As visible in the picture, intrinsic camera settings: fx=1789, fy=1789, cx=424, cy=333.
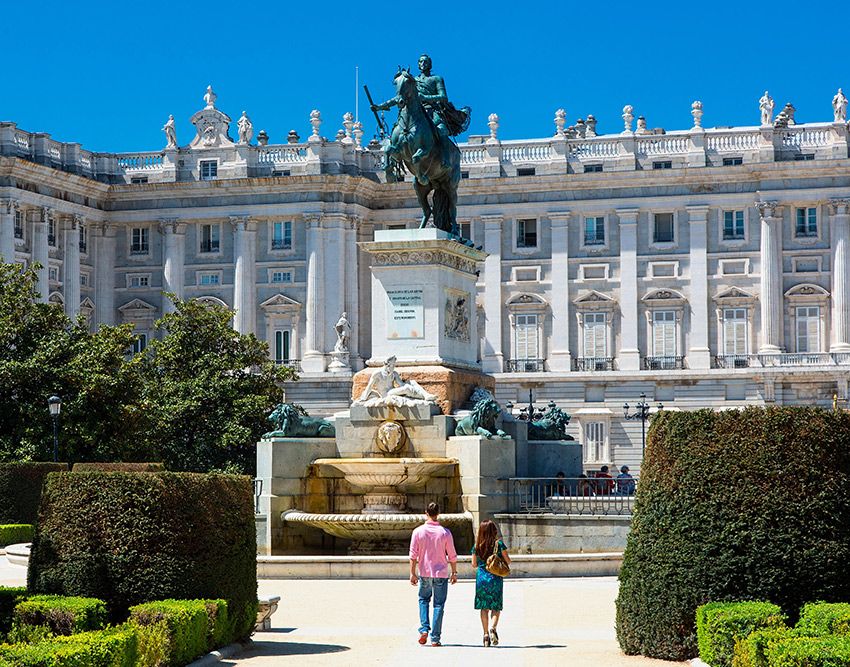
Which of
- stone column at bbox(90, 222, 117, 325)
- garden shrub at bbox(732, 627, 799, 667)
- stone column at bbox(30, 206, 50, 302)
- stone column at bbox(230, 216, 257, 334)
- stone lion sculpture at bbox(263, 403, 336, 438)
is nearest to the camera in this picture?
garden shrub at bbox(732, 627, 799, 667)

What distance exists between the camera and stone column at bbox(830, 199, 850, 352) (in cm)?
8038

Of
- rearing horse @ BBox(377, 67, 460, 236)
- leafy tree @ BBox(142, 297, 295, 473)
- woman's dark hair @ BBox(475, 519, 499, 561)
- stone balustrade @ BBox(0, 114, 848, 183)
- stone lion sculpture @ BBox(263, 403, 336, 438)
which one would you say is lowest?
woman's dark hair @ BBox(475, 519, 499, 561)

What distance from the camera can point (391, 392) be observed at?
2791 centimetres

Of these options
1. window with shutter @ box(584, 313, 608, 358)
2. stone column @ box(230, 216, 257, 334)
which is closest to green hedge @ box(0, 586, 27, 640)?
window with shutter @ box(584, 313, 608, 358)

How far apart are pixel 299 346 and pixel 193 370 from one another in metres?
25.7

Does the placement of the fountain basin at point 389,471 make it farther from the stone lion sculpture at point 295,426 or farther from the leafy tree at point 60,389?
the leafy tree at point 60,389

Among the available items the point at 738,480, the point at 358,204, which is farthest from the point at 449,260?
the point at 358,204

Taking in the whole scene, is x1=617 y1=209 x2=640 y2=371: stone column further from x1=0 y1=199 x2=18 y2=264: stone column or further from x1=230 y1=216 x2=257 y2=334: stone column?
x1=0 y1=199 x2=18 y2=264: stone column

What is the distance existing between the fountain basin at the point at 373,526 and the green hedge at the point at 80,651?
1263cm

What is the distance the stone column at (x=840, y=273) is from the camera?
8038cm

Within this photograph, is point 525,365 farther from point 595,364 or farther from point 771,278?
point 771,278

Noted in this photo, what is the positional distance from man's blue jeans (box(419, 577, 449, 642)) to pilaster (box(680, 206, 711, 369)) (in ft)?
213

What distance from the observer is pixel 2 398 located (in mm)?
50531

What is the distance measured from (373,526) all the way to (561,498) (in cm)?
306
